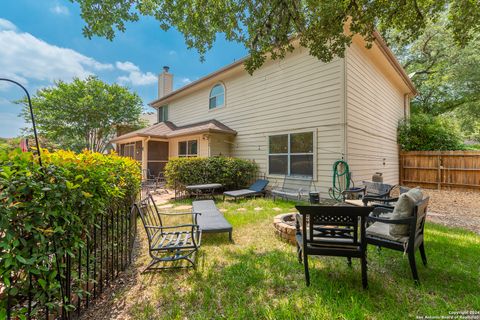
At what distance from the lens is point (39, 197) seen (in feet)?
5.13

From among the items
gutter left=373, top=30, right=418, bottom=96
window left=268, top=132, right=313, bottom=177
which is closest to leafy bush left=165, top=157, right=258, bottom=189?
window left=268, top=132, right=313, bottom=177

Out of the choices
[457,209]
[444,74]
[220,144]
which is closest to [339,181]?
[457,209]

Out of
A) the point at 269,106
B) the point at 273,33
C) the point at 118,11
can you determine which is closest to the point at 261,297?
the point at 273,33

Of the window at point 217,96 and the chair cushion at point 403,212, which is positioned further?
the window at point 217,96

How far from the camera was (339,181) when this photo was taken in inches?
283

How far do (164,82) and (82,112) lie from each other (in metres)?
7.30

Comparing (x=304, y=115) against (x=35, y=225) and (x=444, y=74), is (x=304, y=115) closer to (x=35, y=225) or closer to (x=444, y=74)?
(x=35, y=225)

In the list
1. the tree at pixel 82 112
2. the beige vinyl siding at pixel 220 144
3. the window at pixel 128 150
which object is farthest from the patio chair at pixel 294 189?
the tree at pixel 82 112

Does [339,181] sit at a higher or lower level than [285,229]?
higher

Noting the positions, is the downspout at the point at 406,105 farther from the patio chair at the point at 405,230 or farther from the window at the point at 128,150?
the window at the point at 128,150

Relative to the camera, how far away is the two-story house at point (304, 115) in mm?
7434

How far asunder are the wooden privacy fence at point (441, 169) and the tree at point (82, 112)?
70.2ft

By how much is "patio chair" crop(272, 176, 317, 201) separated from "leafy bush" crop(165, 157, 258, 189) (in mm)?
1927

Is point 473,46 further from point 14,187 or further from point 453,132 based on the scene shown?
point 14,187
